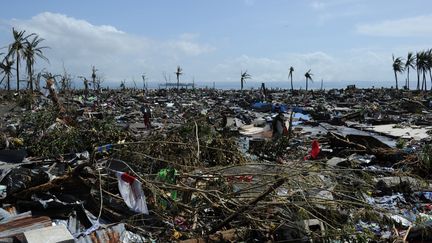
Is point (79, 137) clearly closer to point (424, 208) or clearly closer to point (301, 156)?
point (301, 156)

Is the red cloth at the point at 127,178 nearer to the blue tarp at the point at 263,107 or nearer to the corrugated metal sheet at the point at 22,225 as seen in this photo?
the corrugated metal sheet at the point at 22,225

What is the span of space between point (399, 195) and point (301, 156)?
3577 millimetres

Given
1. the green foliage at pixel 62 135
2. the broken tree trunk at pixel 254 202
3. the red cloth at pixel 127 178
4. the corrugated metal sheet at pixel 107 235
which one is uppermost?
the green foliage at pixel 62 135

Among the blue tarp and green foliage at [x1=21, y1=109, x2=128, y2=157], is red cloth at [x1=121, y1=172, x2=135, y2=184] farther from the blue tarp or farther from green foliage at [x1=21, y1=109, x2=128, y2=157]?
the blue tarp

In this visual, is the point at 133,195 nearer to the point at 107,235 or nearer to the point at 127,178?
the point at 127,178

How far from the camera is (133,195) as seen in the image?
Result: 4719 mm

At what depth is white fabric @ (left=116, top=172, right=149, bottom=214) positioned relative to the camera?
15.3 feet

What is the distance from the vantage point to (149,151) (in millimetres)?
6531

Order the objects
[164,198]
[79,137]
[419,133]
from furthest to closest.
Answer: [419,133] < [79,137] < [164,198]

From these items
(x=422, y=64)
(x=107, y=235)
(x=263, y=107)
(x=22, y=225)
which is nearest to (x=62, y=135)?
(x=22, y=225)

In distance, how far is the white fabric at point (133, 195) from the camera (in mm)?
4664

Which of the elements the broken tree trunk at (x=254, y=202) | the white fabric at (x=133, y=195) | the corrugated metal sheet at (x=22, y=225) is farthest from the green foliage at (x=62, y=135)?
the broken tree trunk at (x=254, y=202)

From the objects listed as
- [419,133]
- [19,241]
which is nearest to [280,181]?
[19,241]

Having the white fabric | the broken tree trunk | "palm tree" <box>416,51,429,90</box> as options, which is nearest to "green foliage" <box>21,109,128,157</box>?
the white fabric
